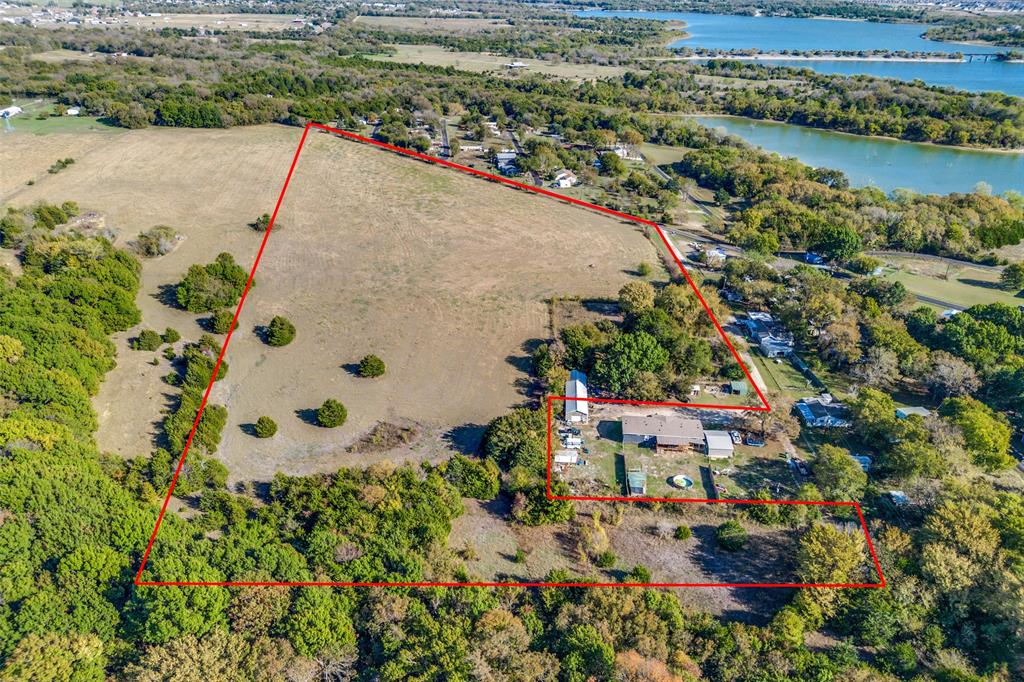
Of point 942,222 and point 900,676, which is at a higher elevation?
point 942,222

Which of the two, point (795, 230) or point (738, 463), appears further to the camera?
point (795, 230)

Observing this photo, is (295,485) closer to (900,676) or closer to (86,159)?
(900,676)

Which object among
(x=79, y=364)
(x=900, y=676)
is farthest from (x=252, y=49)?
(x=900, y=676)

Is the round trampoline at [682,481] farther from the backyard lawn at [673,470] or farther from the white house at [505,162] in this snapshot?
the white house at [505,162]

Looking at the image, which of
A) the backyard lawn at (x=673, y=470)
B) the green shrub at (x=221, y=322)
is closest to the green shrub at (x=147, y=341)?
the green shrub at (x=221, y=322)

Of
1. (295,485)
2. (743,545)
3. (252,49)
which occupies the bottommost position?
(743,545)

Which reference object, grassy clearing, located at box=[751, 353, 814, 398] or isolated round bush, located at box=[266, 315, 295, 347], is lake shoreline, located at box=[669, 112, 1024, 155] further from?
isolated round bush, located at box=[266, 315, 295, 347]
